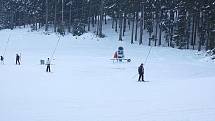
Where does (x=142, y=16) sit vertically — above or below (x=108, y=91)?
above

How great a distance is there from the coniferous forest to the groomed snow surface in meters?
8.63

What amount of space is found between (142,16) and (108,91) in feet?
121

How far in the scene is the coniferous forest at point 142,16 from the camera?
5184cm

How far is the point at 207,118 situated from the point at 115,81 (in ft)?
42.2

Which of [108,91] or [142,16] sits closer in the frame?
[108,91]

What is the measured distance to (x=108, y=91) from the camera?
2125cm

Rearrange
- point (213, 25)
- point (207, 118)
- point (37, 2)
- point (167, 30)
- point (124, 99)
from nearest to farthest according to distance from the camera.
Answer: point (207, 118)
point (124, 99)
point (213, 25)
point (167, 30)
point (37, 2)

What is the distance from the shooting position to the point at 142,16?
186 ft

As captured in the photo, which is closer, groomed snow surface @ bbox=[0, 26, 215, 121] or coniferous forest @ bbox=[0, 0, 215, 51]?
groomed snow surface @ bbox=[0, 26, 215, 121]

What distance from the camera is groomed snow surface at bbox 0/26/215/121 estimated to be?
48.8 feet

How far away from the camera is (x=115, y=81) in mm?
26250

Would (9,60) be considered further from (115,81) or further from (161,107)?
(161,107)

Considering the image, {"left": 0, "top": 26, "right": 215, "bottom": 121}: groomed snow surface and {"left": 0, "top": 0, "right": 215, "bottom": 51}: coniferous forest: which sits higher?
{"left": 0, "top": 0, "right": 215, "bottom": 51}: coniferous forest

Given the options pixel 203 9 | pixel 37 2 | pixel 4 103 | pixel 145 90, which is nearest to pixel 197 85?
pixel 145 90
